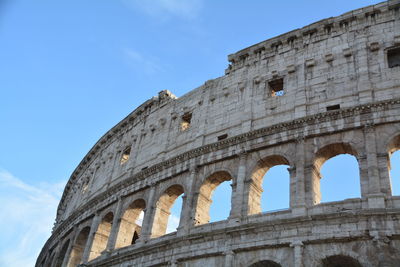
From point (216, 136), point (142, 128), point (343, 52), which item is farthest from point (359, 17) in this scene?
point (142, 128)

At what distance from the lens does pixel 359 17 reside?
20.5 meters

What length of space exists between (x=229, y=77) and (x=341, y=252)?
1154cm

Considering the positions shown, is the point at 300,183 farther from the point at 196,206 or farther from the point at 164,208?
the point at 164,208

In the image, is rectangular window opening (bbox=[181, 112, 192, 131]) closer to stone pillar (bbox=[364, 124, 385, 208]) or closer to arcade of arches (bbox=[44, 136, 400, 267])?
arcade of arches (bbox=[44, 136, 400, 267])

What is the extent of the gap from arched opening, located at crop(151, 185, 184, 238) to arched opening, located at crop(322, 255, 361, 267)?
820 centimetres

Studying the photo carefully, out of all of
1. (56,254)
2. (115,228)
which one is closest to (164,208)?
(115,228)

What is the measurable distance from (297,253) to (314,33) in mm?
10970

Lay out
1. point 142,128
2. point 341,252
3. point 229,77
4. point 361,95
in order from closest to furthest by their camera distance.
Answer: point 341,252, point 361,95, point 229,77, point 142,128

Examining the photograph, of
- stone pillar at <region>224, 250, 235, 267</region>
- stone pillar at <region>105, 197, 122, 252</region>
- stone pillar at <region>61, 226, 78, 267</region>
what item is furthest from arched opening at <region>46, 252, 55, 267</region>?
stone pillar at <region>224, 250, 235, 267</region>

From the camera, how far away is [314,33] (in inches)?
846

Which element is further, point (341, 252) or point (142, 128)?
point (142, 128)

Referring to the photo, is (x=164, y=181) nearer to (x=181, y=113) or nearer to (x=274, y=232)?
(x=181, y=113)

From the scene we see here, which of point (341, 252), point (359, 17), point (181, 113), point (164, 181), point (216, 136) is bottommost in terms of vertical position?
point (341, 252)

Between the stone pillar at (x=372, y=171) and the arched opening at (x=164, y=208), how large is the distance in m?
8.56
